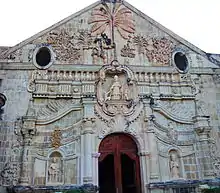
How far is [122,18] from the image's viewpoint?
1184 centimetres

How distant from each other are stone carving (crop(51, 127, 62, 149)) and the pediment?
272 cm

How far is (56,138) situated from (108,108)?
2.13m

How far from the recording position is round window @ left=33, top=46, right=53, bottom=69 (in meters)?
10.5

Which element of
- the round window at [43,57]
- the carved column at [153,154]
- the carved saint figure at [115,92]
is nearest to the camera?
the carved column at [153,154]

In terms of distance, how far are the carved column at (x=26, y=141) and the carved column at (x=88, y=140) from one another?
172 centimetres

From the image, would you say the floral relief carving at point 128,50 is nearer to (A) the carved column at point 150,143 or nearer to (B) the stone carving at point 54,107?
(A) the carved column at point 150,143

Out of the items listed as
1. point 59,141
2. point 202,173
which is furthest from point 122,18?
point 202,173

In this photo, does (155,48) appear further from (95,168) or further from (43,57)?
(95,168)

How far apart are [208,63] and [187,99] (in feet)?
6.62

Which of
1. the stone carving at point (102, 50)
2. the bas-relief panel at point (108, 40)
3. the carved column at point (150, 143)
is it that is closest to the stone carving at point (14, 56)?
the bas-relief panel at point (108, 40)

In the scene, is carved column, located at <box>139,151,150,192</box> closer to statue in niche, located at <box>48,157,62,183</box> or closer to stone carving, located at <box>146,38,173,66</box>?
statue in niche, located at <box>48,157,62,183</box>

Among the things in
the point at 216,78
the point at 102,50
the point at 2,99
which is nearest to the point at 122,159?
the point at 102,50

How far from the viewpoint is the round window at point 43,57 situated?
10.5m

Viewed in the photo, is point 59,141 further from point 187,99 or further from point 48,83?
point 187,99
